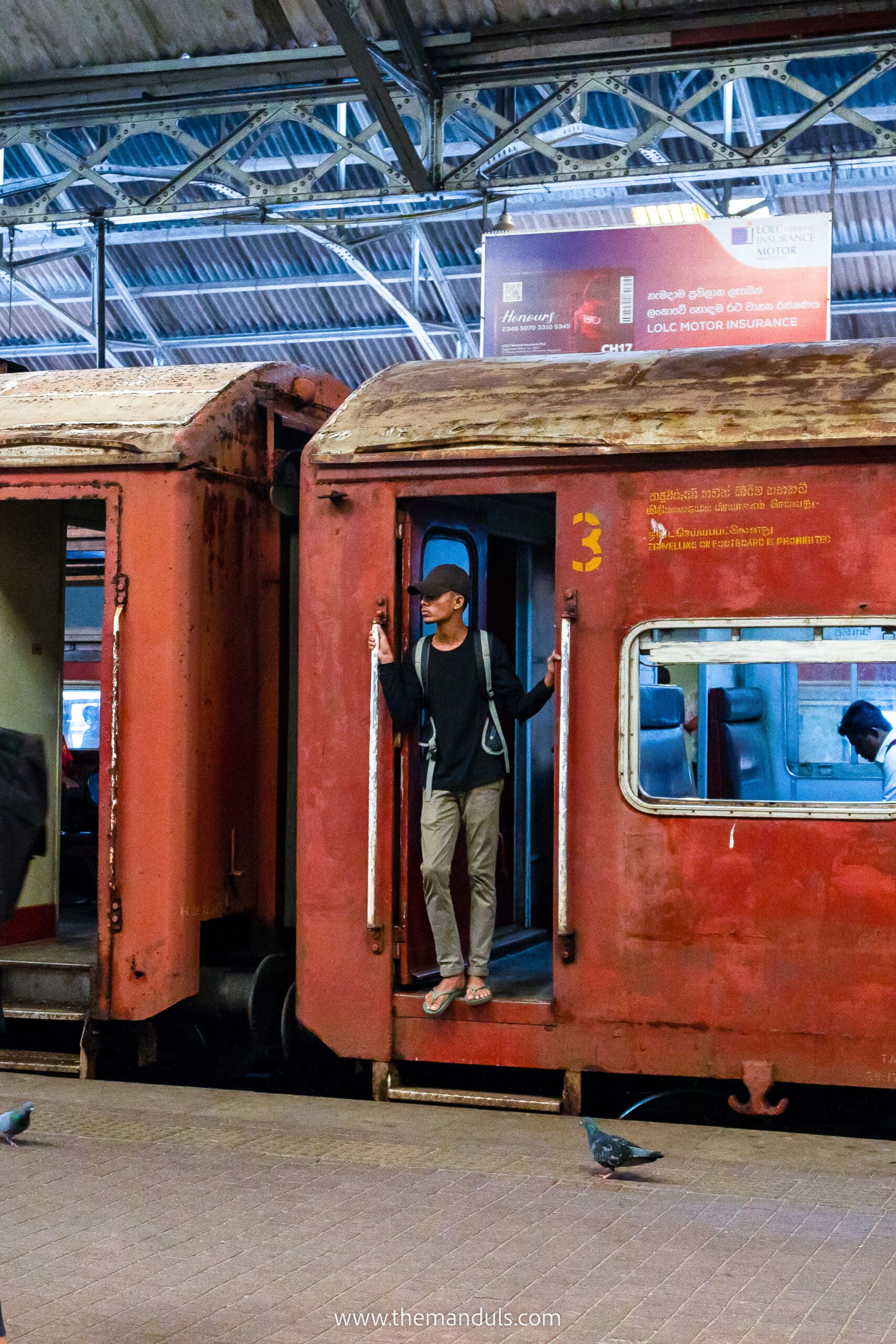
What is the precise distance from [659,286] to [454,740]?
712 cm

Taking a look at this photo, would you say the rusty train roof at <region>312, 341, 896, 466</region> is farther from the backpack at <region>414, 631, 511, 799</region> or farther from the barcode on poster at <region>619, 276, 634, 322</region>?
the barcode on poster at <region>619, 276, 634, 322</region>

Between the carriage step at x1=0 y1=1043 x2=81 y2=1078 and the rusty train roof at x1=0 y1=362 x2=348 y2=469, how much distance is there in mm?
2680

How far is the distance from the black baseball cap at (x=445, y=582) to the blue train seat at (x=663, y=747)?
0.92 metres

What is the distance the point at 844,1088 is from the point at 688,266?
7889 mm

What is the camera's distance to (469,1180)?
18.3ft

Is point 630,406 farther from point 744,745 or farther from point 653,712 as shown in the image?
point 744,745

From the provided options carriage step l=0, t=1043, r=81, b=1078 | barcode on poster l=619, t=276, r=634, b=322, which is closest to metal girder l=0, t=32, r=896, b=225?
barcode on poster l=619, t=276, r=634, b=322

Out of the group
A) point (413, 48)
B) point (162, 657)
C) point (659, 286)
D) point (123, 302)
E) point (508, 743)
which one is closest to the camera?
point (162, 657)

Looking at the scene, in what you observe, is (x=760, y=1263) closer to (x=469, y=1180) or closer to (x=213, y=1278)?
(x=469, y=1180)

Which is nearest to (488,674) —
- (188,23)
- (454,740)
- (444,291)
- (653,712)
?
(454,740)

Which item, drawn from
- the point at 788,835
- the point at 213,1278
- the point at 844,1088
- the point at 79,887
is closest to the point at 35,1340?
the point at 213,1278

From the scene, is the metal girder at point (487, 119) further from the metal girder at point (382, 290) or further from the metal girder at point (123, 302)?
A: the metal girder at point (123, 302)

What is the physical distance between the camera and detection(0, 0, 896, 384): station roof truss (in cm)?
1056

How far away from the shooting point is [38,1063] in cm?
738
